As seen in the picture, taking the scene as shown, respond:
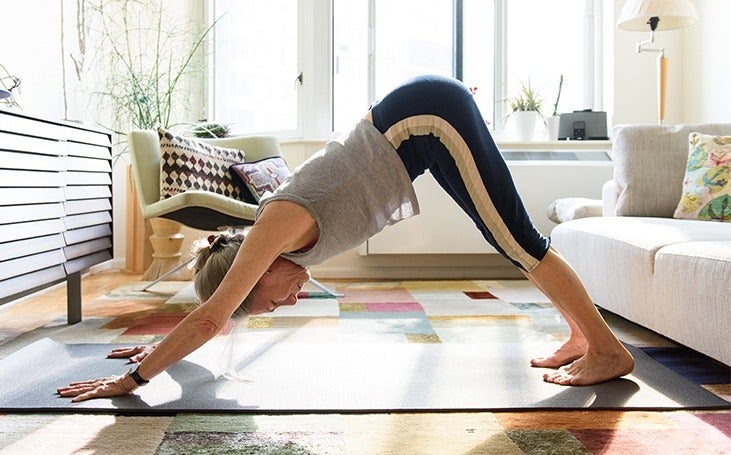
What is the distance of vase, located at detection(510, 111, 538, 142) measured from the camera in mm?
4680

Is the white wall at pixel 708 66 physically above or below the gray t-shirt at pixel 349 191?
above

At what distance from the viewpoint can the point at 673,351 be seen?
7.61ft

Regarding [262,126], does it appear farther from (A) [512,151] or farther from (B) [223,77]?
(A) [512,151]

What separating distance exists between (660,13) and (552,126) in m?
1.16

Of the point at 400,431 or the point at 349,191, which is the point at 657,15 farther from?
the point at 400,431

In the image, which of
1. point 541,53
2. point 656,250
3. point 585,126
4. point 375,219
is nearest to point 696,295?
point 656,250

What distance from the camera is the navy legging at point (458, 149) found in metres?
1.72

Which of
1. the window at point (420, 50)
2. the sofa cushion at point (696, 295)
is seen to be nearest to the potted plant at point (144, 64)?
the window at point (420, 50)

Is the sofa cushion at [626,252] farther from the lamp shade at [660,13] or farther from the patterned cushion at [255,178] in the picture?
the patterned cushion at [255,178]

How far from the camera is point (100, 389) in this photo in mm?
1728

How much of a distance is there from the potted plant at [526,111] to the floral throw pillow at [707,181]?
1726 mm

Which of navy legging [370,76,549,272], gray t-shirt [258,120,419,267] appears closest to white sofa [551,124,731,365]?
navy legging [370,76,549,272]

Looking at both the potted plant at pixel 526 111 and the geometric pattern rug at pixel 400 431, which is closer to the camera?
Result: the geometric pattern rug at pixel 400 431

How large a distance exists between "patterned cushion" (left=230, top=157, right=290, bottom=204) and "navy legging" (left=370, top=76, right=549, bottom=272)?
6.18 feet
